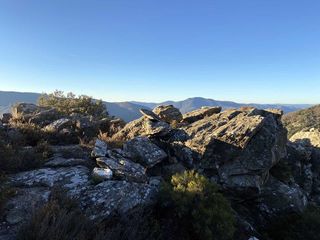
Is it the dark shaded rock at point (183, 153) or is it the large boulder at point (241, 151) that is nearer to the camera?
the large boulder at point (241, 151)

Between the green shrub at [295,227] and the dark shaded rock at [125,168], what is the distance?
4.25m

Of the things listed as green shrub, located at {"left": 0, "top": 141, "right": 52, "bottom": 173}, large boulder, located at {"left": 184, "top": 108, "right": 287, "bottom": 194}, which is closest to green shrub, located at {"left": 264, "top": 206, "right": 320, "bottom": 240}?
large boulder, located at {"left": 184, "top": 108, "right": 287, "bottom": 194}

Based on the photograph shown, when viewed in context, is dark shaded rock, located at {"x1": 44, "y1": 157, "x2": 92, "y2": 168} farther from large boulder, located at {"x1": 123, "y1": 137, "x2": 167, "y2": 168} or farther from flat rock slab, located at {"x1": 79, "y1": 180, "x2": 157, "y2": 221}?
flat rock slab, located at {"x1": 79, "y1": 180, "x2": 157, "y2": 221}

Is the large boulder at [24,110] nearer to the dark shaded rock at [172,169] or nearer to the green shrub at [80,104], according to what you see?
the green shrub at [80,104]

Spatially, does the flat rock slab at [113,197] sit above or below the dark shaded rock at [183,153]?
below

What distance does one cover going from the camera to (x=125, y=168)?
8.91 m

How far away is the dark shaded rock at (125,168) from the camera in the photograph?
860 cm

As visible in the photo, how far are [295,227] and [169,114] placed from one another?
8622 millimetres

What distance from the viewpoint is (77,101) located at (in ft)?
86.5

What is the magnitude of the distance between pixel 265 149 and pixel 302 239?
3.09 m

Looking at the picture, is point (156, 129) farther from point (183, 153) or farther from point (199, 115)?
point (199, 115)

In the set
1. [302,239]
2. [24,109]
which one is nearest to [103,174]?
[302,239]

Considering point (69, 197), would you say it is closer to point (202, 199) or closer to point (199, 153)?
point (202, 199)

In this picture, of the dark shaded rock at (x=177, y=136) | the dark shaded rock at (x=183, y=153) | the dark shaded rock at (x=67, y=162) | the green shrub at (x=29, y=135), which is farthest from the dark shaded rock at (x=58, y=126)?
the dark shaded rock at (x=183, y=153)
